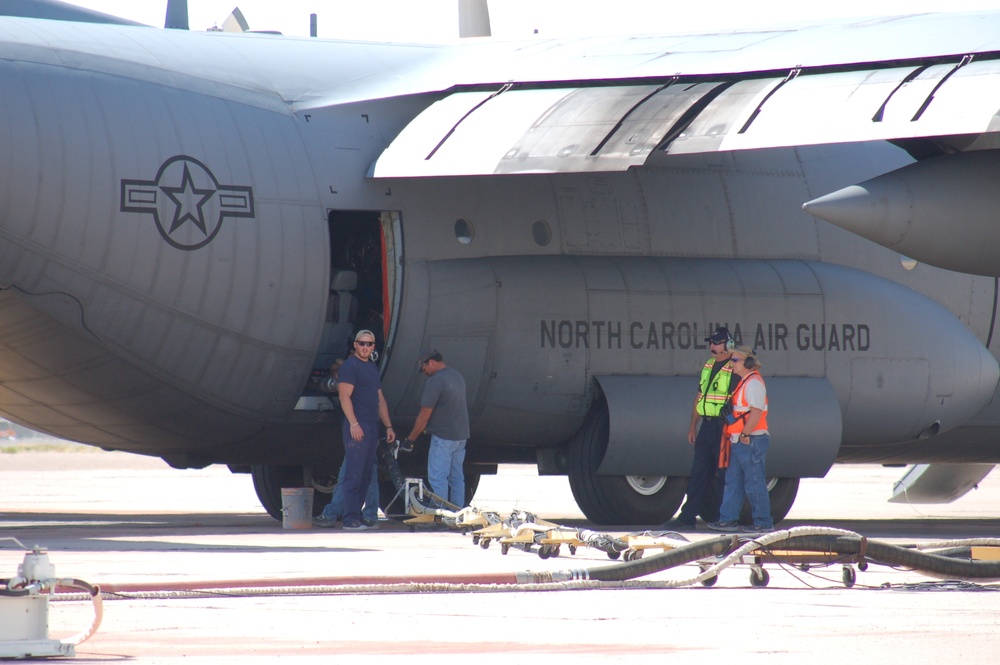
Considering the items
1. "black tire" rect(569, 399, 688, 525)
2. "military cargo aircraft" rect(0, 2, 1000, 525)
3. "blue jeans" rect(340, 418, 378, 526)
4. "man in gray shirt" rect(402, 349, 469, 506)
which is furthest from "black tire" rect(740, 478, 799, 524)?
"blue jeans" rect(340, 418, 378, 526)

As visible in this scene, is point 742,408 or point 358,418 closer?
point 358,418

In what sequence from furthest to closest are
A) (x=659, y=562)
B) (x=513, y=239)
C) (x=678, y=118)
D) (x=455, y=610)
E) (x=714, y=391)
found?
(x=513, y=239)
(x=714, y=391)
(x=678, y=118)
(x=659, y=562)
(x=455, y=610)

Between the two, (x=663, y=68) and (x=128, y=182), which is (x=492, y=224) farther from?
(x=128, y=182)

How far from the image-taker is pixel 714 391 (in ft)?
55.4

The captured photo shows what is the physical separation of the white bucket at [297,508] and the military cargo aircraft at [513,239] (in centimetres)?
49

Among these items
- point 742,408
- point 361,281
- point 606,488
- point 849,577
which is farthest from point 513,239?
point 849,577

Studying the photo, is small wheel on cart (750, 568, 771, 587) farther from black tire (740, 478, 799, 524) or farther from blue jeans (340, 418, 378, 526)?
black tire (740, 478, 799, 524)

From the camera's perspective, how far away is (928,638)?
26.5 feet

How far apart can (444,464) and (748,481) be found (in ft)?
10.3

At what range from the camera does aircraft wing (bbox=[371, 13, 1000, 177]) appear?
13203 mm

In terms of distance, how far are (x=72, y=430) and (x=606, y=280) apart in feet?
19.1

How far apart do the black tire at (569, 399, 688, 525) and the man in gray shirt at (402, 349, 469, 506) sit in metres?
1.37

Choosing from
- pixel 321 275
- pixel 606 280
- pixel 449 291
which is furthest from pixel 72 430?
pixel 606 280

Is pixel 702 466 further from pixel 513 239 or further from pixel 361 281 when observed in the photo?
pixel 361 281
